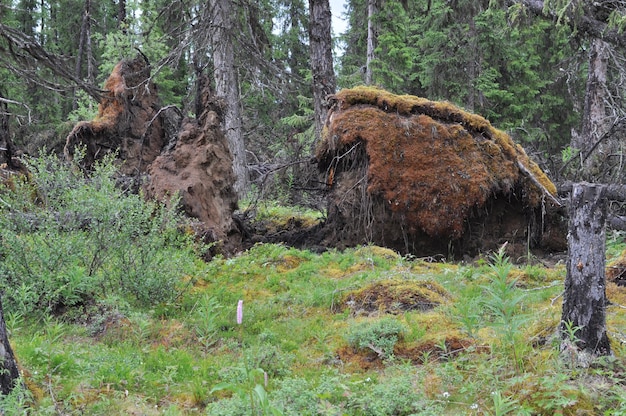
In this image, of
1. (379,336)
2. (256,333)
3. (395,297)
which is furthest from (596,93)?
(256,333)

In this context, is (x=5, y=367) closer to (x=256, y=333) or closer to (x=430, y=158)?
(x=256, y=333)

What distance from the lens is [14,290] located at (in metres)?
5.60

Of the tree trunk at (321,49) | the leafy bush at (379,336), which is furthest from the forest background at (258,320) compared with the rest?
the tree trunk at (321,49)

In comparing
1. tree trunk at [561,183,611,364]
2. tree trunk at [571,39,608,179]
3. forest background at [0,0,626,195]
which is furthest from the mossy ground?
tree trunk at [571,39,608,179]

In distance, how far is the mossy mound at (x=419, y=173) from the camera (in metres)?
8.79

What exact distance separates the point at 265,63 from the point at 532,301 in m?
11.4

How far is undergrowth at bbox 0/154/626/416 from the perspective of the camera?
351cm

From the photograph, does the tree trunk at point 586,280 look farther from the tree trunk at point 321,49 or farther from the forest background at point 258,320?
the tree trunk at point 321,49

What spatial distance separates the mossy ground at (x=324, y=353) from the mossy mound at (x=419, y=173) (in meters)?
1.86

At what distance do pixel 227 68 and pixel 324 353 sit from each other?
11.3 metres

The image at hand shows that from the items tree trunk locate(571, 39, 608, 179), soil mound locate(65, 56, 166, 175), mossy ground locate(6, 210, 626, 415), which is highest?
tree trunk locate(571, 39, 608, 179)

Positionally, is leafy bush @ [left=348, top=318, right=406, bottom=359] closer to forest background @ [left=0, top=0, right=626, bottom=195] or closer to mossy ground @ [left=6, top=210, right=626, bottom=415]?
mossy ground @ [left=6, top=210, right=626, bottom=415]

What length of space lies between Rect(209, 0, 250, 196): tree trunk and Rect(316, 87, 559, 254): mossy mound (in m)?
5.68

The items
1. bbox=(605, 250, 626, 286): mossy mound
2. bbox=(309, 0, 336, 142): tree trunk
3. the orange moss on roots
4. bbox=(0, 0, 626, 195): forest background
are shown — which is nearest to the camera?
bbox=(605, 250, 626, 286): mossy mound
